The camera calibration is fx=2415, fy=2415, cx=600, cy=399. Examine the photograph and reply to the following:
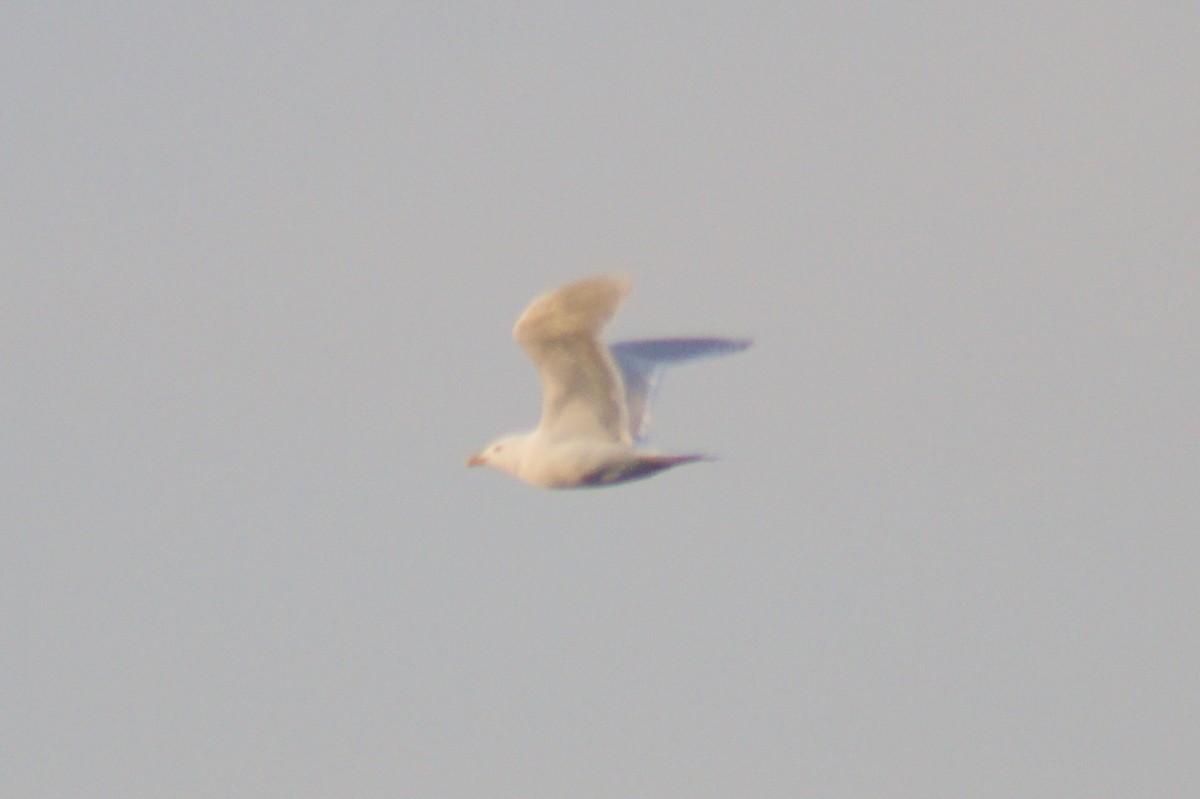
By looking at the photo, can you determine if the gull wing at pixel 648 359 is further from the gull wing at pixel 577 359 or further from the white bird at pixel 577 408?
the gull wing at pixel 577 359

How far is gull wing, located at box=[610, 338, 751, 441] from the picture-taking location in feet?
85.0

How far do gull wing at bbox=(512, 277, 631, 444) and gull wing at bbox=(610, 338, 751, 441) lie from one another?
74 cm

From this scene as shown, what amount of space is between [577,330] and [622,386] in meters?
1.24

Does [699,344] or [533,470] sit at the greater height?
[699,344]

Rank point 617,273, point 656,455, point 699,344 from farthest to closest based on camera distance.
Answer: point 699,344 → point 656,455 → point 617,273

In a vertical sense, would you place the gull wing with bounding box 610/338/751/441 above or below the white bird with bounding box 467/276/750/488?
above

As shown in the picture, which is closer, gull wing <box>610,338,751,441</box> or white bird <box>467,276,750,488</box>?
white bird <box>467,276,750,488</box>

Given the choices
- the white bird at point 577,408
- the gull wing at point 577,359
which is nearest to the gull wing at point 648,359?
the white bird at point 577,408

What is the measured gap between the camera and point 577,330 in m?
22.8

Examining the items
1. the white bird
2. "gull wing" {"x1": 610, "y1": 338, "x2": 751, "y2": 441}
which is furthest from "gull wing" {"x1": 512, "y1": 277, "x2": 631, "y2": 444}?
"gull wing" {"x1": 610, "y1": 338, "x2": 751, "y2": 441}

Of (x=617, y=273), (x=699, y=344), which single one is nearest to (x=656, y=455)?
(x=617, y=273)

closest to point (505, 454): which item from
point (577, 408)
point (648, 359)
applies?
point (577, 408)

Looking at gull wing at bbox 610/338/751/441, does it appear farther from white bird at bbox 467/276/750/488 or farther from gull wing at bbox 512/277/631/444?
gull wing at bbox 512/277/631/444

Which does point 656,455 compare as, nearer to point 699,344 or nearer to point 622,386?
point 622,386
